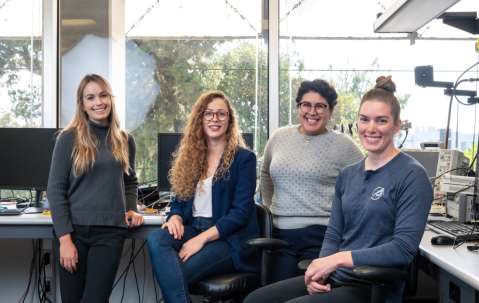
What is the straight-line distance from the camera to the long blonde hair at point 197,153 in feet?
7.65

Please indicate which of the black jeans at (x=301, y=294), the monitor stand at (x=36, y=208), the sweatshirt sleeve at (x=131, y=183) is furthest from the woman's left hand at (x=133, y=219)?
the black jeans at (x=301, y=294)

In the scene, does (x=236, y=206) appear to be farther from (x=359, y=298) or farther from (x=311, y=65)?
(x=311, y=65)

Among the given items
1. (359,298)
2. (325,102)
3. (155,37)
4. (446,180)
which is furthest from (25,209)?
(446,180)

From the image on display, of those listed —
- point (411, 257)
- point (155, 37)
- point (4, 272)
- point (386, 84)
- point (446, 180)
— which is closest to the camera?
point (411, 257)

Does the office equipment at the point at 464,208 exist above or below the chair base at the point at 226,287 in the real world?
above

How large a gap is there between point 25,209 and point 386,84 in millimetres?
2016

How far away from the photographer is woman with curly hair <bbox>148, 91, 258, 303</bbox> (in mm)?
2146

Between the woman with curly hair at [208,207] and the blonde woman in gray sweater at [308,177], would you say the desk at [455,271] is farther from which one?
the woman with curly hair at [208,207]

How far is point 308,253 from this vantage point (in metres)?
2.24

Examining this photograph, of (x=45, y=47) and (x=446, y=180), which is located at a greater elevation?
(x=45, y=47)

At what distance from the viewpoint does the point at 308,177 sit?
226 centimetres

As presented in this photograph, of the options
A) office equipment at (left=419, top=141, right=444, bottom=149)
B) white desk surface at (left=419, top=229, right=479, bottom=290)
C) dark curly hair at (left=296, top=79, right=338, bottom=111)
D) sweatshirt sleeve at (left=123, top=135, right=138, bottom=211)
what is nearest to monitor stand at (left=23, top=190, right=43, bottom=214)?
sweatshirt sleeve at (left=123, top=135, right=138, bottom=211)

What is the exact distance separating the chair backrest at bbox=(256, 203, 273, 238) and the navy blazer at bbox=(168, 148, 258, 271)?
0.03 metres

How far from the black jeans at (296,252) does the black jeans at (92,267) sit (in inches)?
27.9
